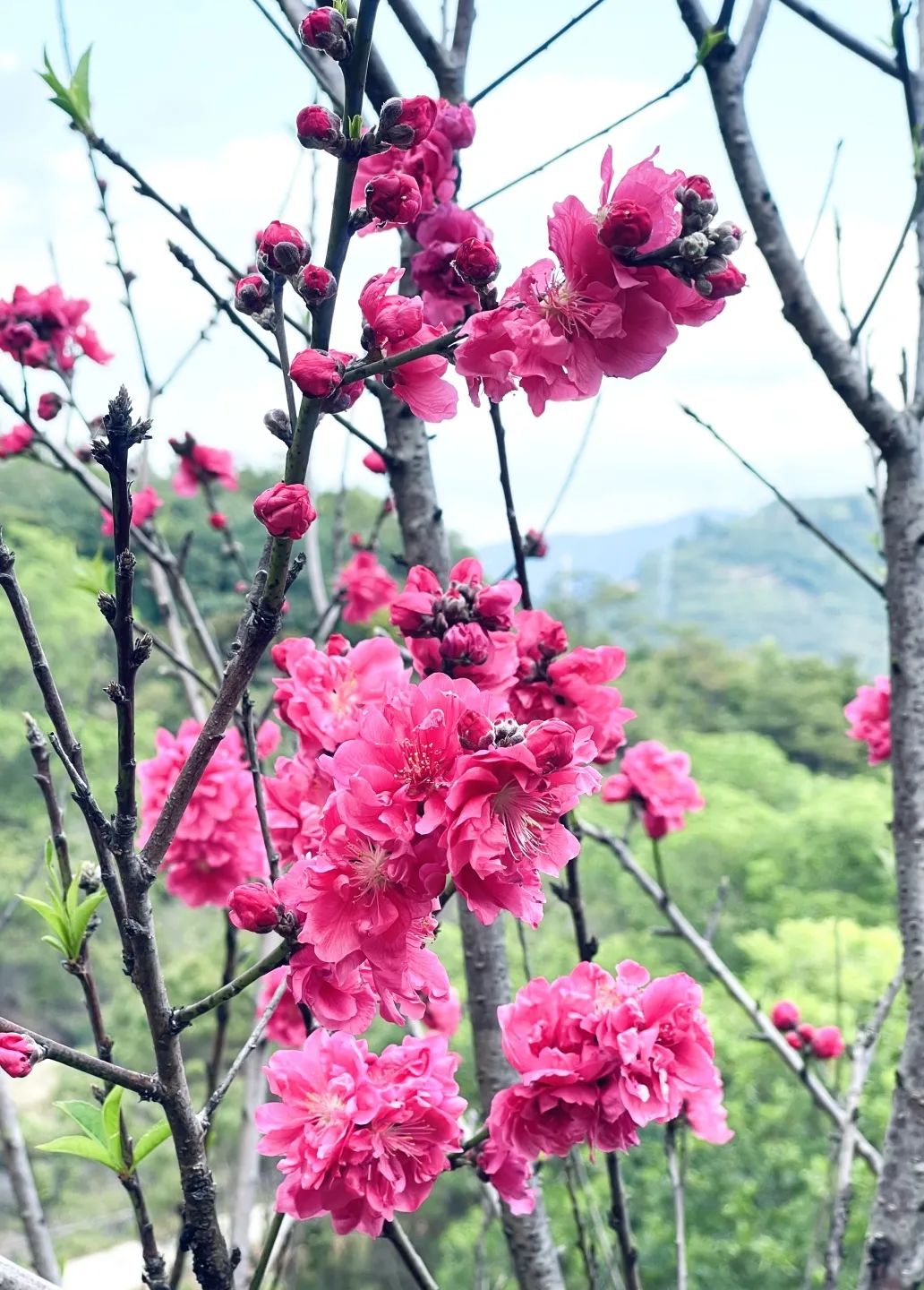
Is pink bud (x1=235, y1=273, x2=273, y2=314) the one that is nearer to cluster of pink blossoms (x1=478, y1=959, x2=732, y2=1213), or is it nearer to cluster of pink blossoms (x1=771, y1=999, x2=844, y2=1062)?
cluster of pink blossoms (x1=478, y1=959, x2=732, y2=1213)

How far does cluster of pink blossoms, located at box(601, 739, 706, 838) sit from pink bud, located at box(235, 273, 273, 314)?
1123 millimetres

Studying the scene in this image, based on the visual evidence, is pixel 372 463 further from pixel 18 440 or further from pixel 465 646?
pixel 465 646

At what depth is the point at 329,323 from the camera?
1.71 ft

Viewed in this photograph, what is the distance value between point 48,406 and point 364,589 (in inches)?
21.4

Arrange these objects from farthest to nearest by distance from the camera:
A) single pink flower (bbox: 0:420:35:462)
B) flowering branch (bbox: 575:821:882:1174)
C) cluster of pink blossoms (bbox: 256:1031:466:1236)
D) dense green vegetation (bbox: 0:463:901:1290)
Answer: dense green vegetation (bbox: 0:463:901:1290) → single pink flower (bbox: 0:420:35:462) → flowering branch (bbox: 575:821:882:1174) → cluster of pink blossoms (bbox: 256:1031:466:1236)

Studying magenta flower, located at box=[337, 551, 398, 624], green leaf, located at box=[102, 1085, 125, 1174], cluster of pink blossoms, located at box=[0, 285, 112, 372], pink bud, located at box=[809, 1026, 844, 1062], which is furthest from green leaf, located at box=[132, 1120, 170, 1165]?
pink bud, located at box=[809, 1026, 844, 1062]

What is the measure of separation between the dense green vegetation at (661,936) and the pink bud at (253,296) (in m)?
0.60

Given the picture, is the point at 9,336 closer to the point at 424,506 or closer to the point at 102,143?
the point at 102,143

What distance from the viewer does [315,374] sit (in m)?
0.48

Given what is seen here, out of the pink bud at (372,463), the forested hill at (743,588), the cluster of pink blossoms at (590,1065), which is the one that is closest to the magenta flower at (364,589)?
the pink bud at (372,463)

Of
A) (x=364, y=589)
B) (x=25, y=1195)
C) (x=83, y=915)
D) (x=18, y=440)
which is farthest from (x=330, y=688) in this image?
(x=18, y=440)

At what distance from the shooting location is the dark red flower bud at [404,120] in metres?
0.54

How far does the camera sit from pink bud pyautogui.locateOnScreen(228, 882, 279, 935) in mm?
545

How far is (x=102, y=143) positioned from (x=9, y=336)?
20.9 inches
